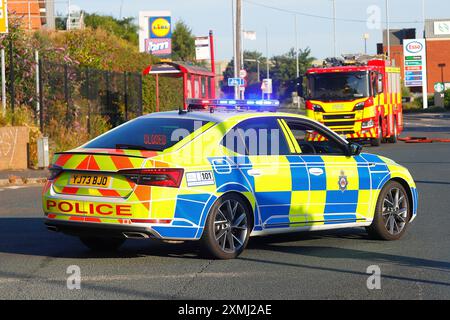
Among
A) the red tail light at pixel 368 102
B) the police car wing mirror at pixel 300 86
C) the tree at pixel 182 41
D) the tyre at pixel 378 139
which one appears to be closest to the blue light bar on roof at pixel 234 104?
the red tail light at pixel 368 102

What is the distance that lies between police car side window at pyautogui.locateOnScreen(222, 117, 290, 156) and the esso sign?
64.4 metres

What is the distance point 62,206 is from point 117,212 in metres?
0.65

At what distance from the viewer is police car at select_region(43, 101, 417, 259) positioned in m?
8.80

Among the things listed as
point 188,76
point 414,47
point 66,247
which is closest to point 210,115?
point 66,247

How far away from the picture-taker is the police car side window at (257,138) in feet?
31.5

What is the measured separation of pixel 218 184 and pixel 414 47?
6560cm

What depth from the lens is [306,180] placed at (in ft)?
32.9

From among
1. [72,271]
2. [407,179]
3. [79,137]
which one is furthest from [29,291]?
[79,137]

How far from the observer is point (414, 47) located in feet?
238

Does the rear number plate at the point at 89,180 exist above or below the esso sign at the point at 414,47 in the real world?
below

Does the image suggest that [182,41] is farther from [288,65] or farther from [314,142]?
[314,142]

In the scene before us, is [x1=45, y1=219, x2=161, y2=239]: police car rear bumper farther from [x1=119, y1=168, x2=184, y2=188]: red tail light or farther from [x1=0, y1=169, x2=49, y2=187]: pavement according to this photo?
[x1=0, y1=169, x2=49, y2=187]: pavement

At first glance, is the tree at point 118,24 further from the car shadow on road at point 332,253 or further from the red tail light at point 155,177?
the red tail light at point 155,177
